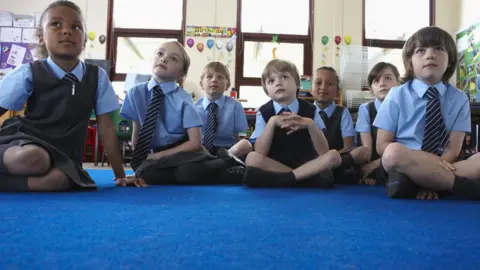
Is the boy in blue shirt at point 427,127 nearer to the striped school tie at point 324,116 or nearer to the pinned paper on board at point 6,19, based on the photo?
the striped school tie at point 324,116

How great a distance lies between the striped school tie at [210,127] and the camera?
220 cm

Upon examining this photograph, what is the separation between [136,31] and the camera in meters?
4.85

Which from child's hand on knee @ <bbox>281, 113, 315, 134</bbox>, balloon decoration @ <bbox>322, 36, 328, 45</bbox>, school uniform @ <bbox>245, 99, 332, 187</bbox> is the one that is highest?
balloon decoration @ <bbox>322, 36, 328, 45</bbox>

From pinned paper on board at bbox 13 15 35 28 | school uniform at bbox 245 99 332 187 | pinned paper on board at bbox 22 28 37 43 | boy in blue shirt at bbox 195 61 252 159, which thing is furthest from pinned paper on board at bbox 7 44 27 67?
school uniform at bbox 245 99 332 187

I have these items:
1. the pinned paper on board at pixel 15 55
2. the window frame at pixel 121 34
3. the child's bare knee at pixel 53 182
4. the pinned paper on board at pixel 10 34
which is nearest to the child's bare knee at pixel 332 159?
the child's bare knee at pixel 53 182

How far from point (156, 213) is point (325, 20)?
4.51 meters

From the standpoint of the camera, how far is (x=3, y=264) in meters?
0.46

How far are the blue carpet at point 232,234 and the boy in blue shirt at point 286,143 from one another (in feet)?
1.48

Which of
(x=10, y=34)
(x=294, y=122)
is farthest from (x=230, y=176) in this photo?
(x=10, y=34)

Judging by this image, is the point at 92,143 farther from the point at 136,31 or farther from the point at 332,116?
the point at 332,116

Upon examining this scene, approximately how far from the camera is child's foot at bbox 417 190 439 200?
4.10 ft

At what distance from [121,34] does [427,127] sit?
13.8 ft

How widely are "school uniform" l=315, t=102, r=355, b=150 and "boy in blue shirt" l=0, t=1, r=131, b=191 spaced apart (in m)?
1.17

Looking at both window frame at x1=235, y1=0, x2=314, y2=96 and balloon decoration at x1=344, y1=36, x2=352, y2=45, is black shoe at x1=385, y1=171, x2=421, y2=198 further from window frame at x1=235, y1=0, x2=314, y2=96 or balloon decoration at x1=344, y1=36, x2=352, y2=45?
balloon decoration at x1=344, y1=36, x2=352, y2=45
